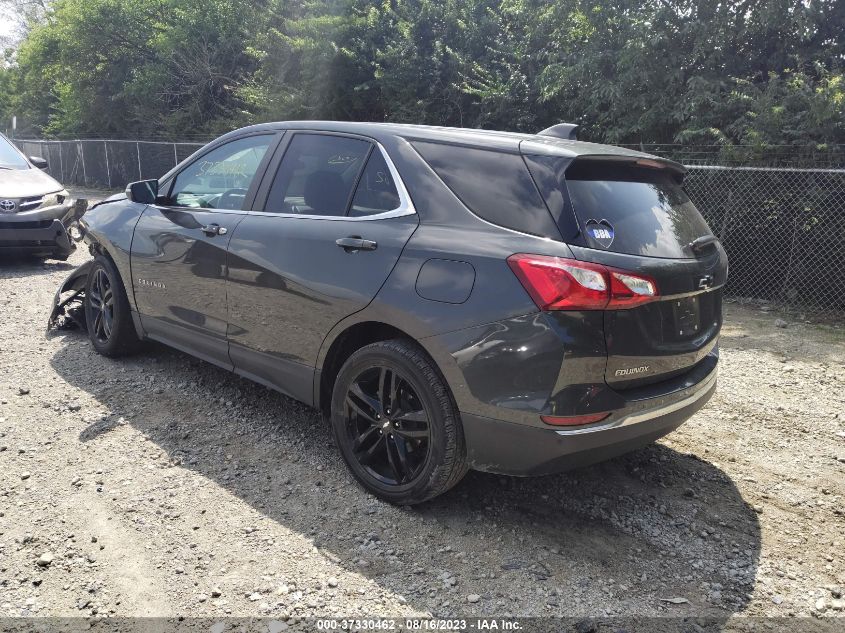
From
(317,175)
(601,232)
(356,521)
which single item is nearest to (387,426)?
(356,521)

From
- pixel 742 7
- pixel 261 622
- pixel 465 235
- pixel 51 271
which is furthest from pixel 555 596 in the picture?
pixel 742 7

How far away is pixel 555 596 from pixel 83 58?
26.8 metres

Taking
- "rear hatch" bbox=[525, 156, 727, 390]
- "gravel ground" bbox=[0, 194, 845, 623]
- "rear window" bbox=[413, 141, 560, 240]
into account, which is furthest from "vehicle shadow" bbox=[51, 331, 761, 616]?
"rear window" bbox=[413, 141, 560, 240]

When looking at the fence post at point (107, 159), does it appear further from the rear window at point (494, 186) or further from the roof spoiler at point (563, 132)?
the rear window at point (494, 186)

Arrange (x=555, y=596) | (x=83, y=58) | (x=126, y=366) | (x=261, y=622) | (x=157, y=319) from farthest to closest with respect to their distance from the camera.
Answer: (x=83, y=58) < (x=126, y=366) < (x=157, y=319) < (x=555, y=596) < (x=261, y=622)

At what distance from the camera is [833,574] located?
9.45 feet

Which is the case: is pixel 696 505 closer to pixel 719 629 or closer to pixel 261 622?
pixel 719 629

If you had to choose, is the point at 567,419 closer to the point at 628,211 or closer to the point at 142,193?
the point at 628,211

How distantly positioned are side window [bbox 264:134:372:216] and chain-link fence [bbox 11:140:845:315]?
5.99 metres

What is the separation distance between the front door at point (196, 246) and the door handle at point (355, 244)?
3.01 feet

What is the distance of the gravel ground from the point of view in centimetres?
266

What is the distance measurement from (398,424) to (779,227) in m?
6.75

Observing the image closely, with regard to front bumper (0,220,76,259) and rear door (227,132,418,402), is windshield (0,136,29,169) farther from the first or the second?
rear door (227,132,418,402)

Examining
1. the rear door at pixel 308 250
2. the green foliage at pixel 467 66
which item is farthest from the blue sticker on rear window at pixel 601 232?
the green foliage at pixel 467 66
